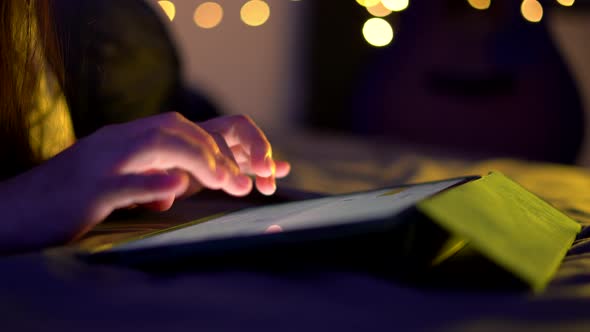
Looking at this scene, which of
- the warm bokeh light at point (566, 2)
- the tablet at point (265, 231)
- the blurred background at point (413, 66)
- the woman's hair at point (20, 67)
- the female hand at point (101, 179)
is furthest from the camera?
the warm bokeh light at point (566, 2)

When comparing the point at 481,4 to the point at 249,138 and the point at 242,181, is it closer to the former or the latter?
the point at 249,138

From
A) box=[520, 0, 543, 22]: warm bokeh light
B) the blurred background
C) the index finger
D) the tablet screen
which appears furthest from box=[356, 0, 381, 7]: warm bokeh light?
the tablet screen

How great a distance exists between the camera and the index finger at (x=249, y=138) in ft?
2.13

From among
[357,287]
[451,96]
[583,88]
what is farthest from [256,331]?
[583,88]

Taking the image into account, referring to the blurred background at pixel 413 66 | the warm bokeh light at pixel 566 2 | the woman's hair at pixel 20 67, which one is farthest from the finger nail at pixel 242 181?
the warm bokeh light at pixel 566 2

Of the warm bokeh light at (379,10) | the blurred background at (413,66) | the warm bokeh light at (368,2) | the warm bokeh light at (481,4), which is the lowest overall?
the blurred background at (413,66)

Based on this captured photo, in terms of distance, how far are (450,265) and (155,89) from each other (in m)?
0.82

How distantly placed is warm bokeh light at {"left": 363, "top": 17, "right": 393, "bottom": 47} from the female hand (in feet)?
6.92

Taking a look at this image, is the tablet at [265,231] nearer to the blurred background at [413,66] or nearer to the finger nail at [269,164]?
the finger nail at [269,164]

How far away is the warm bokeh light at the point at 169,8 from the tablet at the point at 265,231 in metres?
1.86

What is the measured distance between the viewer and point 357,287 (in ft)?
1.32

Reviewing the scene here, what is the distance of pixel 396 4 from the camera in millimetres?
2479

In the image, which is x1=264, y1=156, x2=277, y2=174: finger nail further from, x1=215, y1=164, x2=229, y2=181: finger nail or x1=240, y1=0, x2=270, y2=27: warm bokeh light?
x1=240, y1=0, x2=270, y2=27: warm bokeh light

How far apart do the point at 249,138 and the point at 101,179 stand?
0.20 metres
